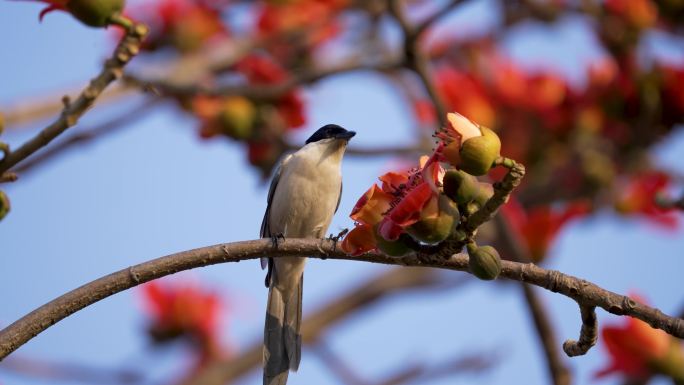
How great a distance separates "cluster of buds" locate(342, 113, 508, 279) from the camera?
66.6 inches

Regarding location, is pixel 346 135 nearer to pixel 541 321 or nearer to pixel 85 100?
pixel 541 321

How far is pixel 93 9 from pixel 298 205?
1.79 meters

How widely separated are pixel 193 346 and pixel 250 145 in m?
1.87

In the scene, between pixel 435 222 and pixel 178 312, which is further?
pixel 178 312

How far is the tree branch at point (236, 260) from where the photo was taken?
161 cm

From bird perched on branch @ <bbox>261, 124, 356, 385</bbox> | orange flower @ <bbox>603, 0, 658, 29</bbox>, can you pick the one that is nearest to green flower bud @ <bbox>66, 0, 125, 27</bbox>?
bird perched on branch @ <bbox>261, 124, 356, 385</bbox>

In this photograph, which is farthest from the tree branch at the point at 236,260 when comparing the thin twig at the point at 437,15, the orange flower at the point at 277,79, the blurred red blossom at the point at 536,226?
the blurred red blossom at the point at 536,226

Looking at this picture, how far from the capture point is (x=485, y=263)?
1.65 m

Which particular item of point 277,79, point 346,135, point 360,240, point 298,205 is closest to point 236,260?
point 360,240

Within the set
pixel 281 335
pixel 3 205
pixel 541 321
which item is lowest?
pixel 3 205

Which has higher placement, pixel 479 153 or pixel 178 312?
pixel 178 312

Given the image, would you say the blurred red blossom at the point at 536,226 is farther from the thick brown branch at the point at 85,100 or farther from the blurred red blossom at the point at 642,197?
the thick brown branch at the point at 85,100

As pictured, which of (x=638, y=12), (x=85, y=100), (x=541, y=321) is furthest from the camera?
(x=638, y=12)

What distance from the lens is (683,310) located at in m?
2.29
